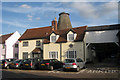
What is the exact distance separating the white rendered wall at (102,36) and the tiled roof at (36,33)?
9.46 metres

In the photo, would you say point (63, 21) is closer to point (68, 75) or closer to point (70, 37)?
point (70, 37)

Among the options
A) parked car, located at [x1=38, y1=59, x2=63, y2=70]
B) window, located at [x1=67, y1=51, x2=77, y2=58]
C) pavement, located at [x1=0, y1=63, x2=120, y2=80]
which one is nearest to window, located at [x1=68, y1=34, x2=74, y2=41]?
window, located at [x1=67, y1=51, x2=77, y2=58]

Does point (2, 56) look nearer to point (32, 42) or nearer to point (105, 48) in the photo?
point (32, 42)

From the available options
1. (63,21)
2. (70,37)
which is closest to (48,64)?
(70,37)

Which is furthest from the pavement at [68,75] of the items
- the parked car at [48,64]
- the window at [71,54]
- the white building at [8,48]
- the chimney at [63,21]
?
the chimney at [63,21]

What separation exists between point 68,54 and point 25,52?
11067 mm

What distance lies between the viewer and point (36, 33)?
3231cm

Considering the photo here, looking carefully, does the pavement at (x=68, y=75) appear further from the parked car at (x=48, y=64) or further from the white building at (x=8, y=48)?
the white building at (x=8, y=48)

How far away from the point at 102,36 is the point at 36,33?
15069mm

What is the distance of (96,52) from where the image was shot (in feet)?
118

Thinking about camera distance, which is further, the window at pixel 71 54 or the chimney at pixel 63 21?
the chimney at pixel 63 21

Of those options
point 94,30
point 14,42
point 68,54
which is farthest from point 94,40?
point 14,42

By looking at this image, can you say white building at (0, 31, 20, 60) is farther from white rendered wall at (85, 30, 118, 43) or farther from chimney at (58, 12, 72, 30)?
white rendered wall at (85, 30, 118, 43)

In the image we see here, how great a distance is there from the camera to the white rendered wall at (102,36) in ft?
79.9
